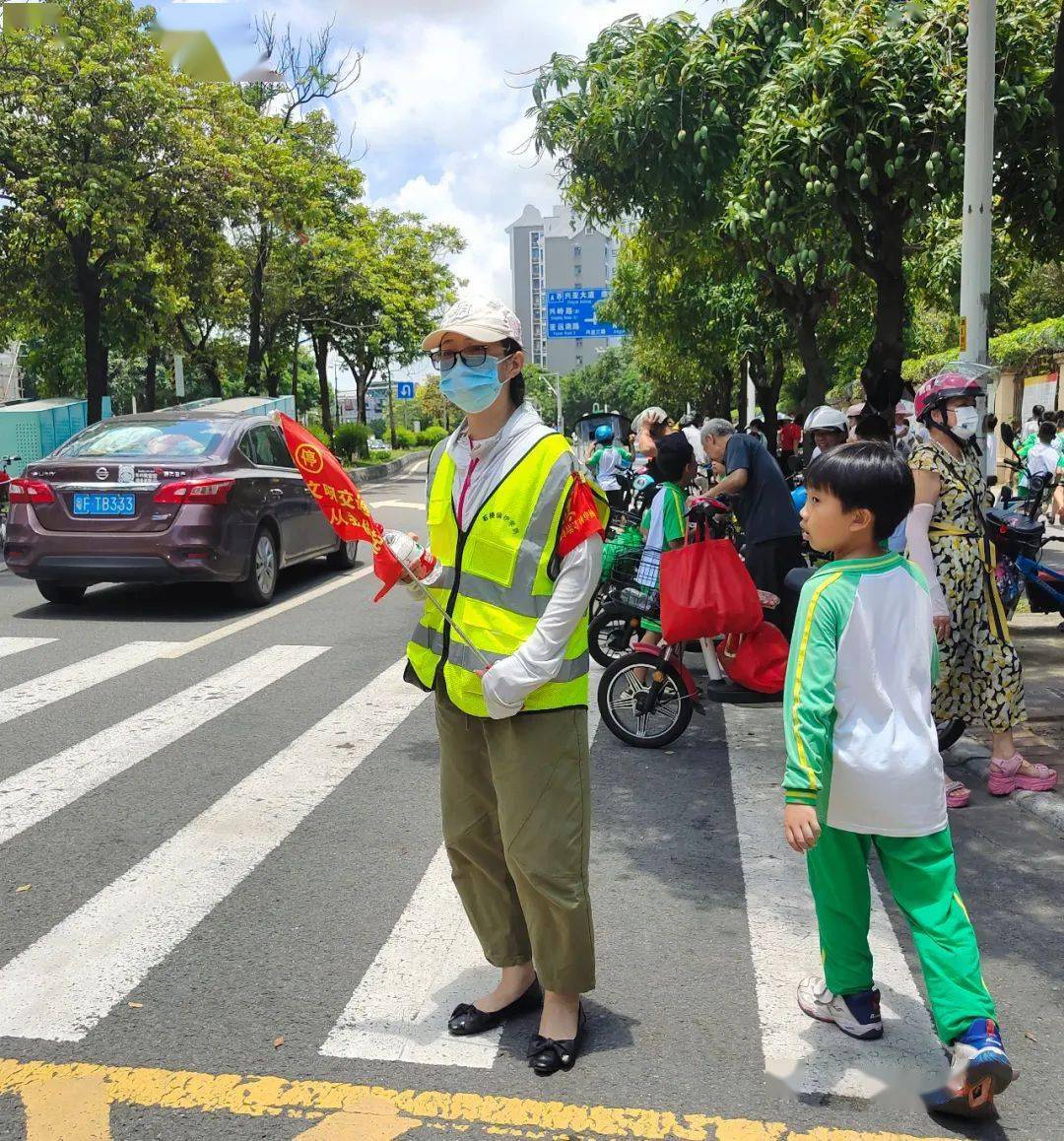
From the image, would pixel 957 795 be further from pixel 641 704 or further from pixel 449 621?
pixel 449 621

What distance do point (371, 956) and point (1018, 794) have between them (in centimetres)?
301

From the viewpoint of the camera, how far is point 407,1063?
9.74 feet

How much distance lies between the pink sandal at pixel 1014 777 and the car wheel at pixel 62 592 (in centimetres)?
762

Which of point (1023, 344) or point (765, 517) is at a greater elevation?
point (1023, 344)

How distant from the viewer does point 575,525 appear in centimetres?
289

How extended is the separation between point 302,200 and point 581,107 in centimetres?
1849

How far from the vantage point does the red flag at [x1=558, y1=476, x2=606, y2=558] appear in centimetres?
288

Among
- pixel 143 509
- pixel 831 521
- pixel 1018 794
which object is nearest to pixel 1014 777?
pixel 1018 794

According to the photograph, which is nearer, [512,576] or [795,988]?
[512,576]

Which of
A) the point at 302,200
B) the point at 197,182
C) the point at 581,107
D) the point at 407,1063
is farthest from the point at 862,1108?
the point at 302,200

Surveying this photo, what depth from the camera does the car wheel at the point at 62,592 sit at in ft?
32.9

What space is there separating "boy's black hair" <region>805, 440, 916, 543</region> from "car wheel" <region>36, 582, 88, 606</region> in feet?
27.8

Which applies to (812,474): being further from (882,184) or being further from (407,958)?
(882,184)

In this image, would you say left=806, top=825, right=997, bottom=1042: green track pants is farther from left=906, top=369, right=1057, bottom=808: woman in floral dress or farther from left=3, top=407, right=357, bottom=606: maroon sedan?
left=3, top=407, right=357, bottom=606: maroon sedan
